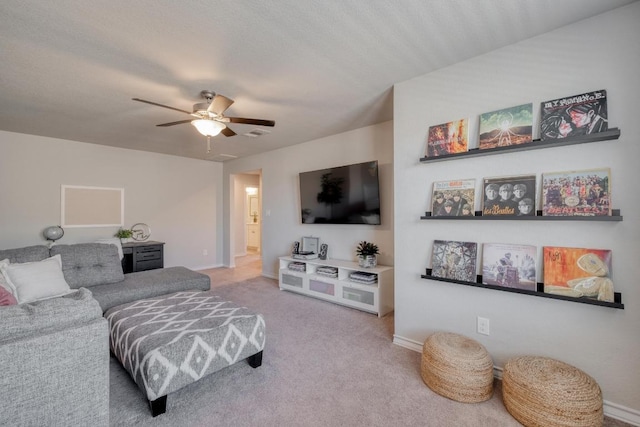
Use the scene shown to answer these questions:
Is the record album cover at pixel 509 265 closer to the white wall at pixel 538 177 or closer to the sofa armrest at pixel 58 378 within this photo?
the white wall at pixel 538 177

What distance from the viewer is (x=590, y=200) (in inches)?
65.0

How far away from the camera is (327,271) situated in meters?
3.80

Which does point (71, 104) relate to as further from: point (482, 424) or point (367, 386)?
point (482, 424)

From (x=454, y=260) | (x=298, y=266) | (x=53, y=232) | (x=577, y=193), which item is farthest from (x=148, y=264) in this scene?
(x=577, y=193)

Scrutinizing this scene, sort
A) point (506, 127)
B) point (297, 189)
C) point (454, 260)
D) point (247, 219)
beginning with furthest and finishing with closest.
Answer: point (247, 219) → point (297, 189) → point (454, 260) → point (506, 127)

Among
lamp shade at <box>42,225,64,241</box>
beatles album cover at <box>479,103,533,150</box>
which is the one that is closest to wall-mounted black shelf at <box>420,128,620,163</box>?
beatles album cover at <box>479,103,533,150</box>

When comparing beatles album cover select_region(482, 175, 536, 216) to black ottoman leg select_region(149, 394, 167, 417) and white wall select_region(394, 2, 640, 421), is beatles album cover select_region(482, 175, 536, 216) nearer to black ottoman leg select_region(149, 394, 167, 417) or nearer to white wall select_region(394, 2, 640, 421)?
white wall select_region(394, 2, 640, 421)

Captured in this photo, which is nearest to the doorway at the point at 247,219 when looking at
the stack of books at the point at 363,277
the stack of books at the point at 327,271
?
the stack of books at the point at 327,271

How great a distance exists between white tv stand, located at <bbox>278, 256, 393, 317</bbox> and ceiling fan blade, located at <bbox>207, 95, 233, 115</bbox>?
2324mm

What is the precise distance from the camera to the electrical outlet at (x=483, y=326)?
79.8 inches

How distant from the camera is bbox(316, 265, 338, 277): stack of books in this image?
3.73 meters

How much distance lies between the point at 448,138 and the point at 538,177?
2.22ft

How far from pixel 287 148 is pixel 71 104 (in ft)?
9.30

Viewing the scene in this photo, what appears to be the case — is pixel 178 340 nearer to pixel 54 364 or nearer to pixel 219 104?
pixel 54 364
